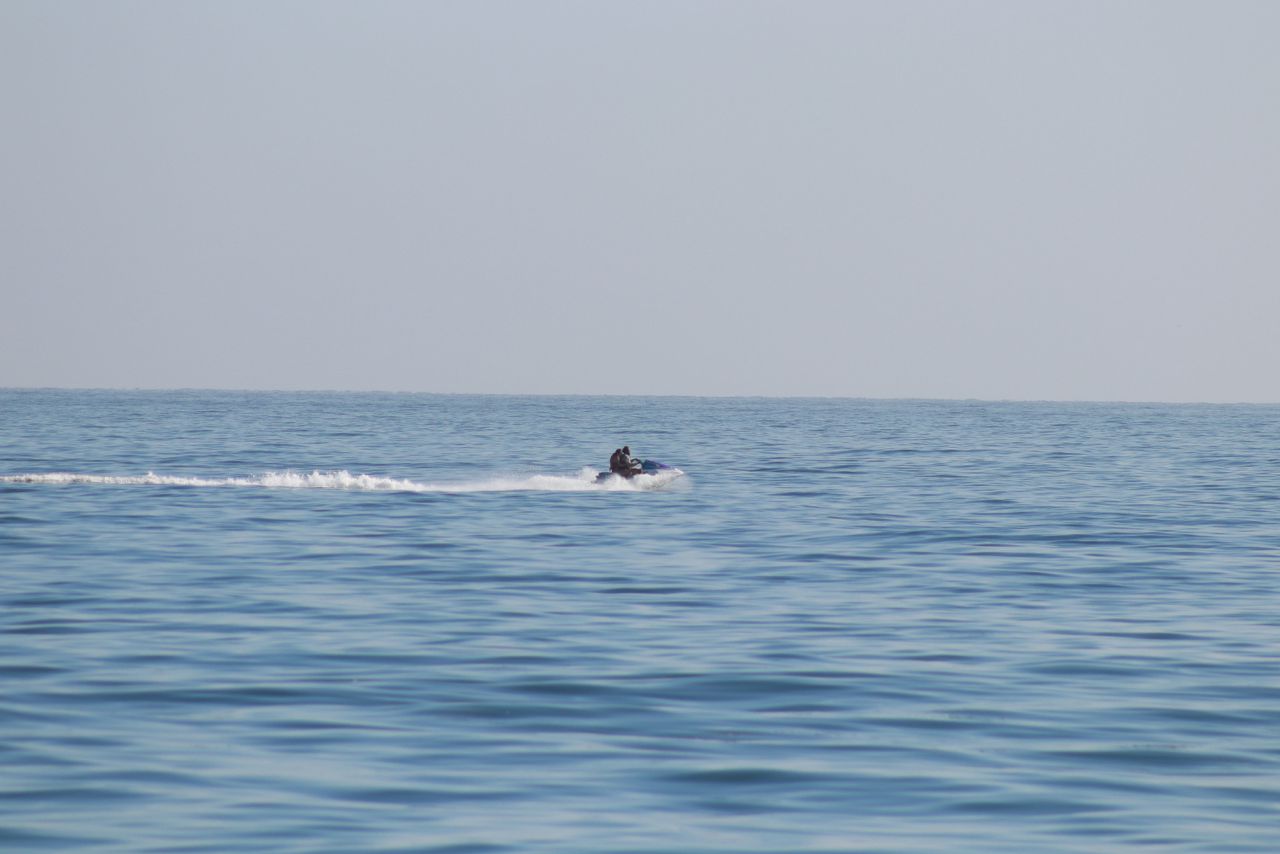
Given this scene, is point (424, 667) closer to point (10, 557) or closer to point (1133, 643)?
point (1133, 643)

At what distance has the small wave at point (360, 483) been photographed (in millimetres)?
41156

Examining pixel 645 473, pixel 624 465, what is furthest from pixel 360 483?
pixel 645 473

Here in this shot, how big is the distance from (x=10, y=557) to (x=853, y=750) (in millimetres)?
16615

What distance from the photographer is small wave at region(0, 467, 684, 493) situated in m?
41.2

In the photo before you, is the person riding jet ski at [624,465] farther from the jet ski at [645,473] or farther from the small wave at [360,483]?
the small wave at [360,483]

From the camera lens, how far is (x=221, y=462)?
55938 millimetres

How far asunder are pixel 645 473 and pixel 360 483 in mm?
7443

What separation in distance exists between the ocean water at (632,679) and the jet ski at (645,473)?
8103 millimetres

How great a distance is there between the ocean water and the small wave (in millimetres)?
5949

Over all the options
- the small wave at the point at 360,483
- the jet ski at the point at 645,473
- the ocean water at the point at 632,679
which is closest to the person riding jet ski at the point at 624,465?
the jet ski at the point at 645,473

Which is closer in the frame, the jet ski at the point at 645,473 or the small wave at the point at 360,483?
the small wave at the point at 360,483

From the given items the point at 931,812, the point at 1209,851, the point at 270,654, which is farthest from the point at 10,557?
the point at 1209,851

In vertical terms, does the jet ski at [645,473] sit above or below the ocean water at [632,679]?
above

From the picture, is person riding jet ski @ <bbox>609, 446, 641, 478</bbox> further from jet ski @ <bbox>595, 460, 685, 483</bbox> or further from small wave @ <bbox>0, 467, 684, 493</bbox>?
small wave @ <bbox>0, 467, 684, 493</bbox>
